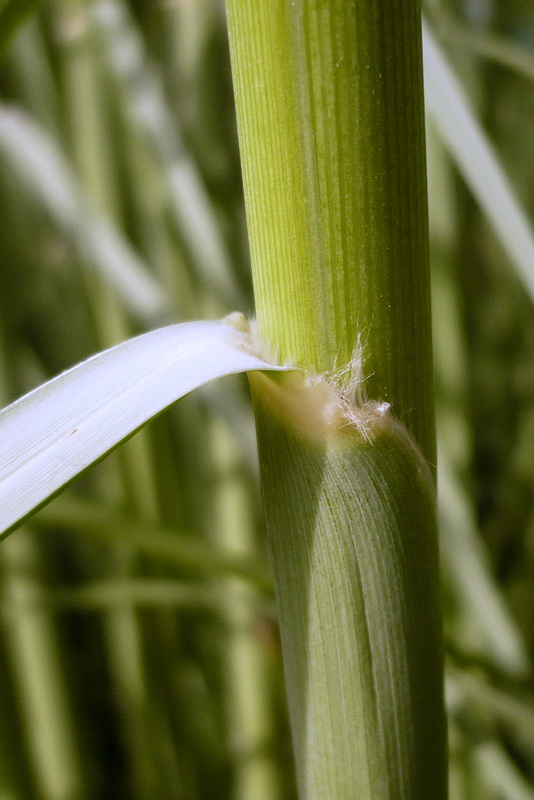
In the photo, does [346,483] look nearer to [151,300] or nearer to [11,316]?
[151,300]

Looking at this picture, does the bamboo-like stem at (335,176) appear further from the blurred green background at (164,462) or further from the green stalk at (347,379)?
the blurred green background at (164,462)

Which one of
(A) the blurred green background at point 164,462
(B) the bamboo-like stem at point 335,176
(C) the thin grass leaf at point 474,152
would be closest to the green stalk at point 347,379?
(B) the bamboo-like stem at point 335,176

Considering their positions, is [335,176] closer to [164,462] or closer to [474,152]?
[474,152]

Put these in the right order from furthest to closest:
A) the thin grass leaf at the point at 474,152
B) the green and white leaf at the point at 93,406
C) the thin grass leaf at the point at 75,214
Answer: the thin grass leaf at the point at 75,214
the thin grass leaf at the point at 474,152
the green and white leaf at the point at 93,406

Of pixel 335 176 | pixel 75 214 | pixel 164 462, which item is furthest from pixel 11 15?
pixel 164 462

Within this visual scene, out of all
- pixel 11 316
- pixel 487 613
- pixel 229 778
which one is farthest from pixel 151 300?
pixel 229 778

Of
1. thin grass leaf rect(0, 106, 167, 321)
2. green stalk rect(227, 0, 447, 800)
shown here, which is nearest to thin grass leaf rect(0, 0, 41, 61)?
green stalk rect(227, 0, 447, 800)

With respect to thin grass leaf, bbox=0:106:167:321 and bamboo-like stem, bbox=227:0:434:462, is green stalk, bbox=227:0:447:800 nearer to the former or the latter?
bamboo-like stem, bbox=227:0:434:462
